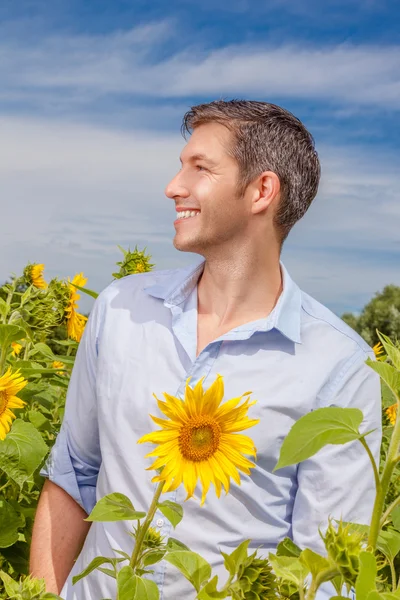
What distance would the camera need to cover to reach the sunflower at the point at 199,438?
1.11 metres

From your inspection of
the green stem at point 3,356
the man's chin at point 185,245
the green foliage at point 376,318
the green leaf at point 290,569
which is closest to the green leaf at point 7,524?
the green stem at point 3,356

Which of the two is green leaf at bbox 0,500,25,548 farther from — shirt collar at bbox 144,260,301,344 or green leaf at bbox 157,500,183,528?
green leaf at bbox 157,500,183,528

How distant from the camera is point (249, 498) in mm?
1782

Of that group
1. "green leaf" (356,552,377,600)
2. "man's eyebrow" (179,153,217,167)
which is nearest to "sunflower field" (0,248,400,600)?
"green leaf" (356,552,377,600)

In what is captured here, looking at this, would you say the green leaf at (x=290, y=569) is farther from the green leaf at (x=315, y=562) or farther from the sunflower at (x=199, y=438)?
the sunflower at (x=199, y=438)

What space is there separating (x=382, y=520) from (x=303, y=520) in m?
0.93

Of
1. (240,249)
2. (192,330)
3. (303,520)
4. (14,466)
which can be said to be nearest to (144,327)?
(192,330)

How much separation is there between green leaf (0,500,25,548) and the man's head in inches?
29.9

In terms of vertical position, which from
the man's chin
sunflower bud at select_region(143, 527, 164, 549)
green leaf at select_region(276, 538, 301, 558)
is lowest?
sunflower bud at select_region(143, 527, 164, 549)

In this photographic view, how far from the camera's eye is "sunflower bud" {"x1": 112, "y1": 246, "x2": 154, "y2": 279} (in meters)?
2.70

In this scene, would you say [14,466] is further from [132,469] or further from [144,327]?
[144,327]

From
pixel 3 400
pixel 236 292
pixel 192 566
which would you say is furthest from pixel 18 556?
pixel 192 566

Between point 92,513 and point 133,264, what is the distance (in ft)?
5.43

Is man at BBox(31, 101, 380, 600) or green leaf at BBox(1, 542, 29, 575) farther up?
man at BBox(31, 101, 380, 600)
